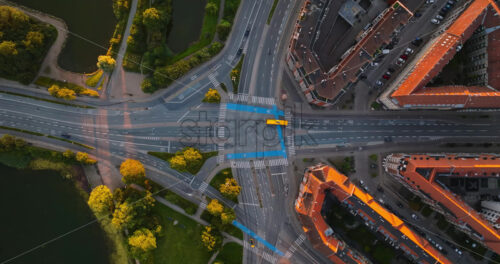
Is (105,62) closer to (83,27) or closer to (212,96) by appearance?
(83,27)

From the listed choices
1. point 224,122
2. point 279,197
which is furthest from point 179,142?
point 279,197

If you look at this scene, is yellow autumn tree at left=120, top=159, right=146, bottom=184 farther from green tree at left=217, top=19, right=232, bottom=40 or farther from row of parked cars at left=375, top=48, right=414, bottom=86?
row of parked cars at left=375, top=48, right=414, bottom=86

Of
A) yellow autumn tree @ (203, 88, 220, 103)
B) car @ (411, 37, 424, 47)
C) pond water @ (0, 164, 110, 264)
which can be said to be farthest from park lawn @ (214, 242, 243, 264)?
car @ (411, 37, 424, 47)

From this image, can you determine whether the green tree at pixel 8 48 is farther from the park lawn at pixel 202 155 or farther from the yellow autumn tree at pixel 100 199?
the park lawn at pixel 202 155

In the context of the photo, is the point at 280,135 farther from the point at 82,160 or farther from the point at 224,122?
the point at 82,160

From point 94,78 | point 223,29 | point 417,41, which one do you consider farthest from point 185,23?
point 417,41

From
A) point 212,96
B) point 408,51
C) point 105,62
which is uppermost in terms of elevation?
point 408,51

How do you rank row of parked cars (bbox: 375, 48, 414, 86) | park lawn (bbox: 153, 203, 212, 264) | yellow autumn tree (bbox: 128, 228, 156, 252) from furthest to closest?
park lawn (bbox: 153, 203, 212, 264)
row of parked cars (bbox: 375, 48, 414, 86)
yellow autumn tree (bbox: 128, 228, 156, 252)
